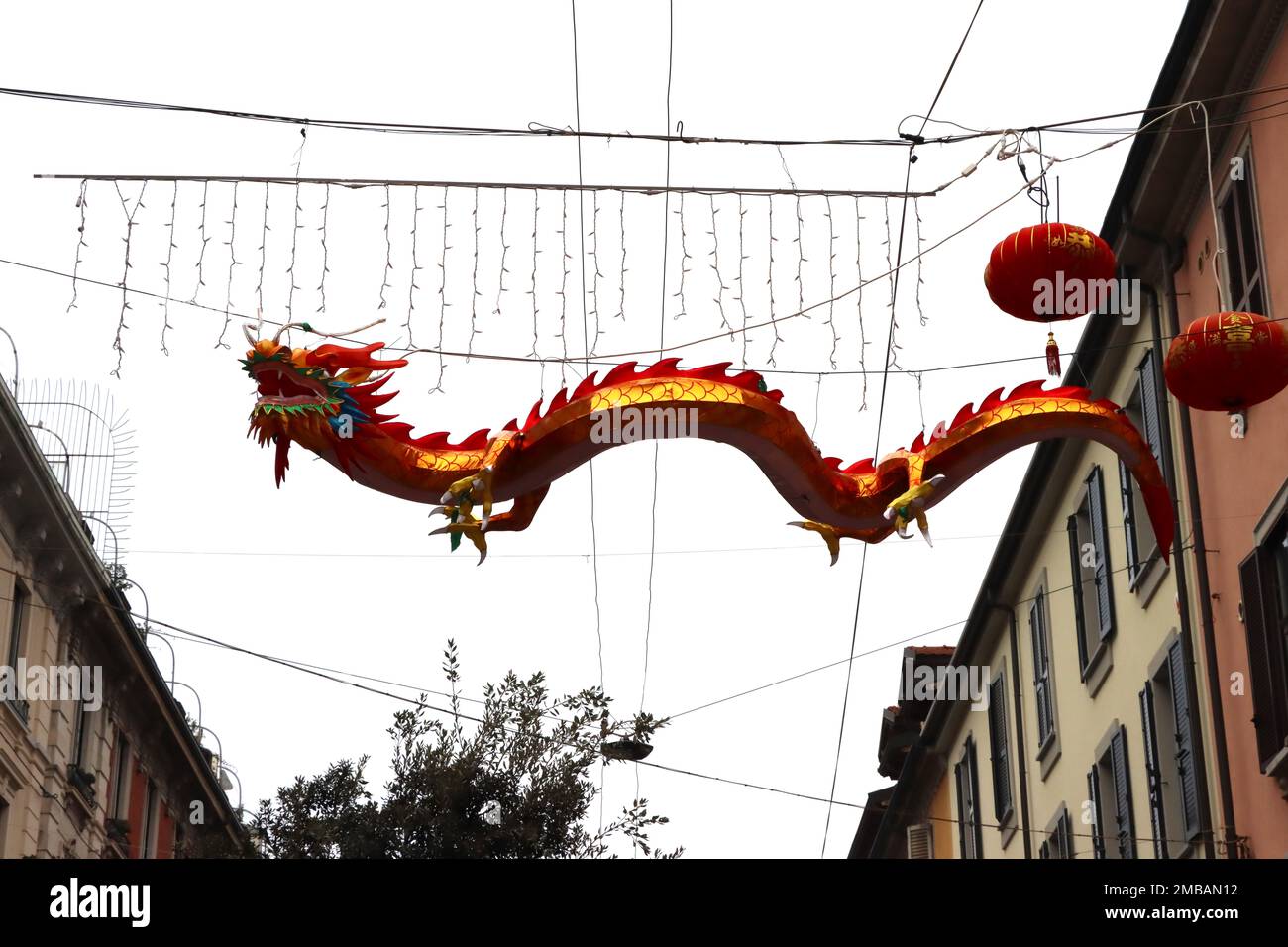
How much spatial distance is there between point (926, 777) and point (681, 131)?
22454 millimetres

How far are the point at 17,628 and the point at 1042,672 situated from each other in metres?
12.7

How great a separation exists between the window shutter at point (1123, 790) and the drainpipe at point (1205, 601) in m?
3.30

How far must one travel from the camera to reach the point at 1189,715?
18.9m

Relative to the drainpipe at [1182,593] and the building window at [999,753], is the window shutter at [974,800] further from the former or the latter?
the drainpipe at [1182,593]

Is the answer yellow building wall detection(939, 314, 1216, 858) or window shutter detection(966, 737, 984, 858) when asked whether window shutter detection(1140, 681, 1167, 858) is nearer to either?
yellow building wall detection(939, 314, 1216, 858)

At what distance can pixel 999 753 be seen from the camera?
27.9 meters

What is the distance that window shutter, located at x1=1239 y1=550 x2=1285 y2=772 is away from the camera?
1655cm

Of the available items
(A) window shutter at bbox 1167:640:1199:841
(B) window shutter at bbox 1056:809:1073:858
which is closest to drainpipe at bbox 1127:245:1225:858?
(A) window shutter at bbox 1167:640:1199:841
